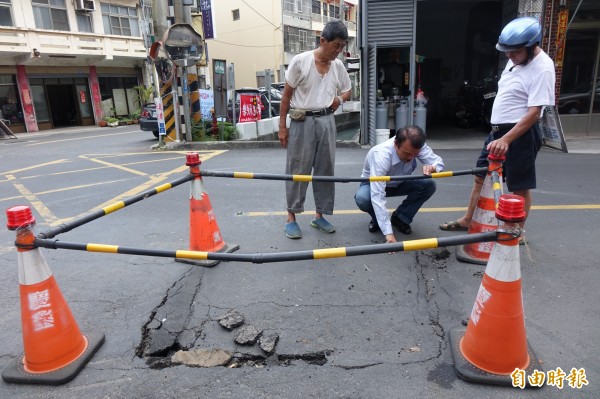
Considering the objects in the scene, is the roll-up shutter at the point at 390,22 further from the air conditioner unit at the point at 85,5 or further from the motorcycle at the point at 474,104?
the air conditioner unit at the point at 85,5

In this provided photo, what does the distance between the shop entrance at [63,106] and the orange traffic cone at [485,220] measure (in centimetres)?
2375

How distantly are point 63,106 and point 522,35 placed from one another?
24.9m

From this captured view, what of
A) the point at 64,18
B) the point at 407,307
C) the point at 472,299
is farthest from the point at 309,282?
the point at 64,18

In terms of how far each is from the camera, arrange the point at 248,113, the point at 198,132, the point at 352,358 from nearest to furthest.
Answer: the point at 352,358
the point at 198,132
the point at 248,113

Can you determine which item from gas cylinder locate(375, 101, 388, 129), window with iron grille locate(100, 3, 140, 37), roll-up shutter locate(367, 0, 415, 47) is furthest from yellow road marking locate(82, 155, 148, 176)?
window with iron grille locate(100, 3, 140, 37)

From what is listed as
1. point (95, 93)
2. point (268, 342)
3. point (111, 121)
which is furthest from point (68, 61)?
point (268, 342)

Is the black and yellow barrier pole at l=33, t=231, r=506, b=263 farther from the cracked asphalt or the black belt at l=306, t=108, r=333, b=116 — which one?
the black belt at l=306, t=108, r=333, b=116

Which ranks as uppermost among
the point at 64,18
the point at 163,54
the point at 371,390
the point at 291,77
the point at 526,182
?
the point at 64,18

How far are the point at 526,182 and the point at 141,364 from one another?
3.19m

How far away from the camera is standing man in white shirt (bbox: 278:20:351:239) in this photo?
3791mm

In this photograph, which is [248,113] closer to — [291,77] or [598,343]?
[291,77]

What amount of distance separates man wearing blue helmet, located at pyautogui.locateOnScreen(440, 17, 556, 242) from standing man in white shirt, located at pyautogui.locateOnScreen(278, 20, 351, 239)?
1.38m

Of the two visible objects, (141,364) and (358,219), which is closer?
(141,364)

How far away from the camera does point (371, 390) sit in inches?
83.4
